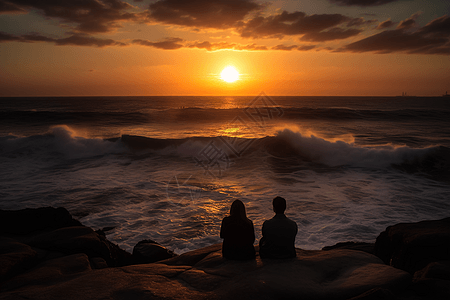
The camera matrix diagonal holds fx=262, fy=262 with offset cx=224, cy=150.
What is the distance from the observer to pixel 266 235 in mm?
3924

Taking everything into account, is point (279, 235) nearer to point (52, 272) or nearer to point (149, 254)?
point (149, 254)

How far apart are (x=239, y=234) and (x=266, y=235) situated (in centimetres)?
41

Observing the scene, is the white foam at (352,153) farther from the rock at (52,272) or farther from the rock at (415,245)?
the rock at (52,272)

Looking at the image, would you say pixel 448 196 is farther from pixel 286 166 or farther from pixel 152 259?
pixel 152 259

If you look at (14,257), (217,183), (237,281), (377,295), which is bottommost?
(217,183)

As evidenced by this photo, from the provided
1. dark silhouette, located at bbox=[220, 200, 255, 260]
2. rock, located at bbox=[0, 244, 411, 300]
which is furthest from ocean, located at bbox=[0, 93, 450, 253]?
dark silhouette, located at bbox=[220, 200, 255, 260]

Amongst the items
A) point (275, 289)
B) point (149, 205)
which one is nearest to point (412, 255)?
point (275, 289)

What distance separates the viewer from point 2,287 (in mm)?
3445

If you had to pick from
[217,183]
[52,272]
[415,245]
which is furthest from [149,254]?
[217,183]

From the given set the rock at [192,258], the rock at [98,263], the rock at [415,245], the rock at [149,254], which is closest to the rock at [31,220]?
the rock at [98,263]

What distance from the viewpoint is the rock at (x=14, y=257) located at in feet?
12.4

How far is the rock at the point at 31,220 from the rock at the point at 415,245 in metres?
6.43

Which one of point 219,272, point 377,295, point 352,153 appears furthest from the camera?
point 352,153

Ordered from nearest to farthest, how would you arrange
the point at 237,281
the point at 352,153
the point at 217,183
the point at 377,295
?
the point at 377,295 < the point at 237,281 < the point at 217,183 < the point at 352,153
